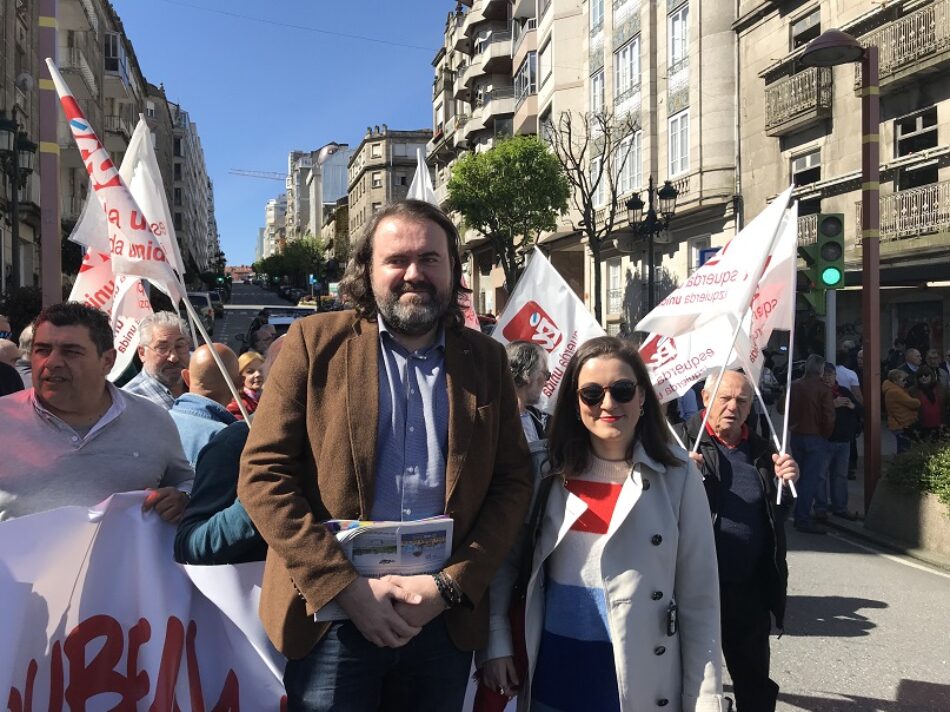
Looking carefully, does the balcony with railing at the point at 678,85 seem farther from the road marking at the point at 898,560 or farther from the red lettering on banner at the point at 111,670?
the red lettering on banner at the point at 111,670

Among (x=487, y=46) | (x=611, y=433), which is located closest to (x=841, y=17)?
(x=611, y=433)

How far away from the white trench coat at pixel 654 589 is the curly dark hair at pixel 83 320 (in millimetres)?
1704

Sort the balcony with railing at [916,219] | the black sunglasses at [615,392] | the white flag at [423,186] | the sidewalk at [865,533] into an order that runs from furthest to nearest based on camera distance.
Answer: the balcony with railing at [916,219] < the sidewalk at [865,533] < the white flag at [423,186] < the black sunglasses at [615,392]

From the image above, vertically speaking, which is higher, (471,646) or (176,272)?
(176,272)

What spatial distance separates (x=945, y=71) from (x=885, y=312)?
5820 millimetres

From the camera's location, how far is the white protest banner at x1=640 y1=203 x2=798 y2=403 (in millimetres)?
5309

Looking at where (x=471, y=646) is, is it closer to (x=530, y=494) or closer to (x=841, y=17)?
(x=530, y=494)

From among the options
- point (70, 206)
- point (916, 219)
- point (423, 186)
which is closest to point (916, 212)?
point (916, 219)

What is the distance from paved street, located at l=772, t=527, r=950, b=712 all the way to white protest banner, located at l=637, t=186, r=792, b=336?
2022mm

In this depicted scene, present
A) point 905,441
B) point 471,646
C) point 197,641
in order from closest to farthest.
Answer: point 471,646 < point 197,641 < point 905,441

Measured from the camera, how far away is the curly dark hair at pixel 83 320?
295cm

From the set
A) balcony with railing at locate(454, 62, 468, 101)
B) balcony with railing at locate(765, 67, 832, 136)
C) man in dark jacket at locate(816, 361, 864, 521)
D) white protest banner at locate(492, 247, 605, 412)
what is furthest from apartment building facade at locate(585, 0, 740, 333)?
white protest banner at locate(492, 247, 605, 412)

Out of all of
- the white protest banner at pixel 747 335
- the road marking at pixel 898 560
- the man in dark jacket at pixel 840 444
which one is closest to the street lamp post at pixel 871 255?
the man in dark jacket at pixel 840 444

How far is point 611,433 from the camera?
265cm
